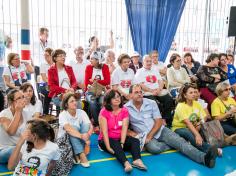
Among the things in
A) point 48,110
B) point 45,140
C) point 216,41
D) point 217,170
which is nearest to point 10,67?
point 48,110

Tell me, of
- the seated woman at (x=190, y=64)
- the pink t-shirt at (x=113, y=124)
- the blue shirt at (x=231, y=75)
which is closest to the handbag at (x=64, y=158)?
the pink t-shirt at (x=113, y=124)

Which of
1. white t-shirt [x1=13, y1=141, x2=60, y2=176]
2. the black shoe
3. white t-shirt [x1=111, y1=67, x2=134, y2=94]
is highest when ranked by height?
white t-shirt [x1=111, y1=67, x2=134, y2=94]

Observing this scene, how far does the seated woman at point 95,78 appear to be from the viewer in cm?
414

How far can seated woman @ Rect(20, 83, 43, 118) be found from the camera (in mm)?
3230

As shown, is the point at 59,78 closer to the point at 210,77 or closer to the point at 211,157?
the point at 211,157

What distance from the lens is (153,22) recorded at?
6246 millimetres

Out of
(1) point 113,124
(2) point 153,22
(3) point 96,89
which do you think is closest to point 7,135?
(1) point 113,124

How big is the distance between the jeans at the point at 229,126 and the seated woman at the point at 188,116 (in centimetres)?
48

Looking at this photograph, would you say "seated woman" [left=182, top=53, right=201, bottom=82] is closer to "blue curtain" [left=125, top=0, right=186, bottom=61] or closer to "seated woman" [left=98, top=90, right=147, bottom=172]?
"blue curtain" [left=125, top=0, right=186, bottom=61]

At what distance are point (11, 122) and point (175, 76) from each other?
297cm

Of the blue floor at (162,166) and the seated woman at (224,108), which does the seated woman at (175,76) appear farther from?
the blue floor at (162,166)

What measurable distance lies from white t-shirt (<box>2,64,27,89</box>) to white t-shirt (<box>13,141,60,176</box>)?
6.99ft

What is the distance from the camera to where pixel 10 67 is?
13.9 ft

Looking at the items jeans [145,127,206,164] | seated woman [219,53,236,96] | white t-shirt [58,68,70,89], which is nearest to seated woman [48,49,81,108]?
white t-shirt [58,68,70,89]
